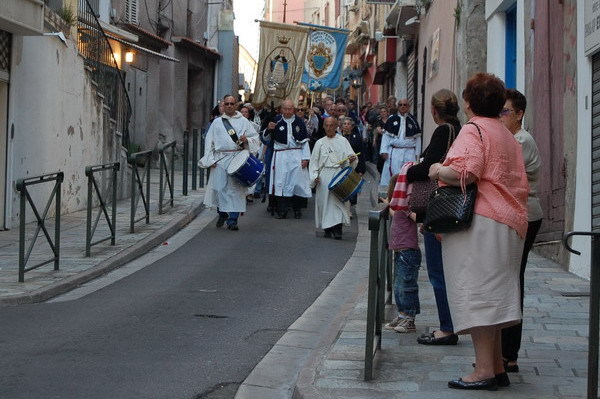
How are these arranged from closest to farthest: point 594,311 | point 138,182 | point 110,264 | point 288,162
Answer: point 594,311 → point 110,264 → point 138,182 → point 288,162

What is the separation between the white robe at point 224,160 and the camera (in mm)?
15820

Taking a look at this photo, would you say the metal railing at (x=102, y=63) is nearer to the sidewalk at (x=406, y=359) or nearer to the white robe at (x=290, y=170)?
the white robe at (x=290, y=170)

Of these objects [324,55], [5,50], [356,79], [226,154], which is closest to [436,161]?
[226,154]

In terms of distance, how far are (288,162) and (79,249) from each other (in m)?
5.44

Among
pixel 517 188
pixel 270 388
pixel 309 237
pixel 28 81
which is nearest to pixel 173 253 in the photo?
pixel 309 237

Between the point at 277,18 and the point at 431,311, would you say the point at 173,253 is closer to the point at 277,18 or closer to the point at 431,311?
the point at 431,311

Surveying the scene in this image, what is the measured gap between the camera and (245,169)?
15727mm

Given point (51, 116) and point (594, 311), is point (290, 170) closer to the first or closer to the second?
point (51, 116)

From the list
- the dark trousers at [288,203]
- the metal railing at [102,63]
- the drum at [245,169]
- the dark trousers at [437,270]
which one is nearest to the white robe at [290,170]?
the dark trousers at [288,203]

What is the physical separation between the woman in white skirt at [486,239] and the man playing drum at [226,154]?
9.89 m

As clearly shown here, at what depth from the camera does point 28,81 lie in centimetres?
1630

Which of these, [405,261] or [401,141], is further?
[401,141]

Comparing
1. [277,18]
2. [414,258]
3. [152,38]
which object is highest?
[277,18]

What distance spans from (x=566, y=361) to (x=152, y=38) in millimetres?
22248
